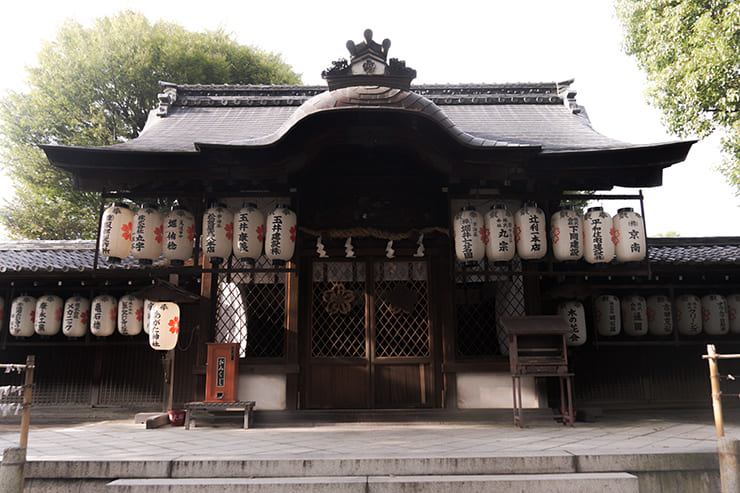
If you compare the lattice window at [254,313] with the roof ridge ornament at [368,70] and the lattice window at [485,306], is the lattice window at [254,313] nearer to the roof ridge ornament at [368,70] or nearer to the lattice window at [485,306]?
the lattice window at [485,306]

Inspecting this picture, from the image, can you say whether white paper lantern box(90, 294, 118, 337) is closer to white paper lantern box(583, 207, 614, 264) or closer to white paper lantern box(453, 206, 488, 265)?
white paper lantern box(453, 206, 488, 265)

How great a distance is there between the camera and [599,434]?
720 cm

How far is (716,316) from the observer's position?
10188 millimetres

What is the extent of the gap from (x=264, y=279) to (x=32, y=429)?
17.1ft

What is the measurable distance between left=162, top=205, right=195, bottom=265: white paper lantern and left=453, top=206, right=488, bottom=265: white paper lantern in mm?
4988

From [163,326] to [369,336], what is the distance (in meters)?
3.90

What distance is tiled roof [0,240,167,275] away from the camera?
32.0 ft

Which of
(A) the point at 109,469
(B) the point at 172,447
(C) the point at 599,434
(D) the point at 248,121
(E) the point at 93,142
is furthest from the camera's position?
(E) the point at 93,142

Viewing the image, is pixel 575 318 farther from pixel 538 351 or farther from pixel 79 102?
pixel 79 102

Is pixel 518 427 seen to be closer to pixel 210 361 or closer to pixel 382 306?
pixel 382 306

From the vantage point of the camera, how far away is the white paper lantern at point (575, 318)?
9273 millimetres

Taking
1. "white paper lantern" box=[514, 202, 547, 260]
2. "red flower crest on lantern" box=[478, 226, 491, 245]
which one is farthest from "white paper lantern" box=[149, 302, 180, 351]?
"white paper lantern" box=[514, 202, 547, 260]

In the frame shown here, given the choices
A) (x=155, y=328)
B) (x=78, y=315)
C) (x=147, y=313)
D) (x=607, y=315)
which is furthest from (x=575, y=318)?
(x=78, y=315)

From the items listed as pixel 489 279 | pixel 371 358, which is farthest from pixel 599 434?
pixel 371 358
